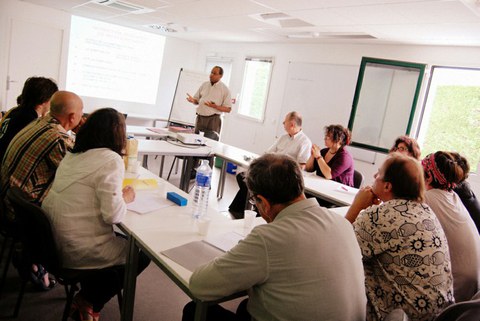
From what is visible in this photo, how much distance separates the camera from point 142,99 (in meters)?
8.09

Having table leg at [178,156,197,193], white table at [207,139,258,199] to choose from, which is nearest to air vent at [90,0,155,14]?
white table at [207,139,258,199]

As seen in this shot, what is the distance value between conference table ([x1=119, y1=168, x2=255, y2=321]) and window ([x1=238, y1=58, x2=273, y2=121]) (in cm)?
510

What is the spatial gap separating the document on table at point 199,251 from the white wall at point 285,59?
3901 mm

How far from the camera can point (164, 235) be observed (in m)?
1.72

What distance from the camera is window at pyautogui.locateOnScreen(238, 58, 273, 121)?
6.94 m

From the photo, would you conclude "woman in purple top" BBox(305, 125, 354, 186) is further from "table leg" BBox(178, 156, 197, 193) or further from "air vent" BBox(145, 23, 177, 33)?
"air vent" BBox(145, 23, 177, 33)

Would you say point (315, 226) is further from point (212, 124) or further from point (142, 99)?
point (142, 99)

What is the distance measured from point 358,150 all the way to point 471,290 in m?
3.65

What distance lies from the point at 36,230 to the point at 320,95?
4970 mm

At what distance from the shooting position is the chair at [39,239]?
61.2 inches

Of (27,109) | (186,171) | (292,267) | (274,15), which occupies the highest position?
(274,15)

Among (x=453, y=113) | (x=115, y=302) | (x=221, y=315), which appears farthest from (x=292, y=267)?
(x=453, y=113)

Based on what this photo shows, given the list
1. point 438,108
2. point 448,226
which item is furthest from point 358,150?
point 448,226

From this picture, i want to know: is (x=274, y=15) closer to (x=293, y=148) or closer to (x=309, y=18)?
(x=309, y=18)
